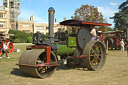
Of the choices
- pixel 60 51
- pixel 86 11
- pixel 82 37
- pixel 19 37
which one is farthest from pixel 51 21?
pixel 19 37

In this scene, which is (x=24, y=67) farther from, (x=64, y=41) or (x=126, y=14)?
(x=126, y=14)

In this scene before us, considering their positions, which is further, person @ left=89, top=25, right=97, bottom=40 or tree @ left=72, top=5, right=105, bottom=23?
tree @ left=72, top=5, right=105, bottom=23

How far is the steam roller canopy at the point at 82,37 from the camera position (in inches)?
283

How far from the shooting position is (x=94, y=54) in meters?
7.49

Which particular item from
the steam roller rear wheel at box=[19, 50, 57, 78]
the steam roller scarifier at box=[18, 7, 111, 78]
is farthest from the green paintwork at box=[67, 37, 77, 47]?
the steam roller rear wheel at box=[19, 50, 57, 78]

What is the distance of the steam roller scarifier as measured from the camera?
570cm

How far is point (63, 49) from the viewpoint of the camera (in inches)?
272

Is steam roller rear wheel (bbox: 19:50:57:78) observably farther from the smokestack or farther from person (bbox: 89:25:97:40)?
person (bbox: 89:25:97:40)

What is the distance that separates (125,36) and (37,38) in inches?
709

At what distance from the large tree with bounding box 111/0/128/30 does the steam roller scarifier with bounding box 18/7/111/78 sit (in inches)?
1302

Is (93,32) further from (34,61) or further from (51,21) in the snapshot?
(34,61)

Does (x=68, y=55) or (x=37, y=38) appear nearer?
(x=37, y=38)

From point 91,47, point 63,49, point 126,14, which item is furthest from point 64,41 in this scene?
point 126,14

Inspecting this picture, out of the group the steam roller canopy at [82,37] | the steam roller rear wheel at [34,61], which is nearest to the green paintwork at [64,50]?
the steam roller canopy at [82,37]
